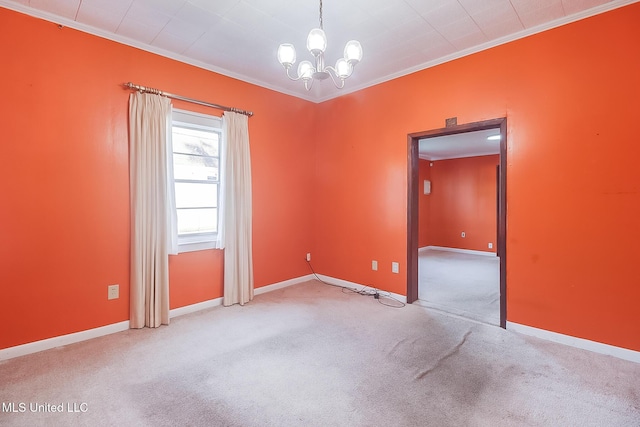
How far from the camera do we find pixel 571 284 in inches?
102

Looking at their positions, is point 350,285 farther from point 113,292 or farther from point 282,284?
point 113,292

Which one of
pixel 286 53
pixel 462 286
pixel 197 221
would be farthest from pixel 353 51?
pixel 462 286

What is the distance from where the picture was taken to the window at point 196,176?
3.34 metres

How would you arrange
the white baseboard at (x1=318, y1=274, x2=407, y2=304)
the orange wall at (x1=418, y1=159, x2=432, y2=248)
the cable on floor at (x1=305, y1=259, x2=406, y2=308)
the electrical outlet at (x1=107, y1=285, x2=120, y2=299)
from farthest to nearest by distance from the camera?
the orange wall at (x1=418, y1=159, x2=432, y2=248)
the white baseboard at (x1=318, y1=274, x2=407, y2=304)
the cable on floor at (x1=305, y1=259, x2=406, y2=308)
the electrical outlet at (x1=107, y1=285, x2=120, y2=299)

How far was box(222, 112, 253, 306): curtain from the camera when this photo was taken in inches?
139

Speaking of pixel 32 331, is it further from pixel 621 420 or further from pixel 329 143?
pixel 621 420

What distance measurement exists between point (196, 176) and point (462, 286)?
4.03 metres

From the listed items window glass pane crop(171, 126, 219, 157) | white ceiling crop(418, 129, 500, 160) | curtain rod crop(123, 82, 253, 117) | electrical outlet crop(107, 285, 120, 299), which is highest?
white ceiling crop(418, 129, 500, 160)

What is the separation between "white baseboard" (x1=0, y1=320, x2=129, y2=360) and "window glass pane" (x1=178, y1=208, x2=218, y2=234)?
110cm

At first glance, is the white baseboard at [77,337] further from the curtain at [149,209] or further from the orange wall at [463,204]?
the orange wall at [463,204]

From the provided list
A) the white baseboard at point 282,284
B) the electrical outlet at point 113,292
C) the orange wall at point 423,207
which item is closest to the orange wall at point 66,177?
the electrical outlet at point 113,292

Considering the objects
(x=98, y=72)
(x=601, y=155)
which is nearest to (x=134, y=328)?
(x=98, y=72)

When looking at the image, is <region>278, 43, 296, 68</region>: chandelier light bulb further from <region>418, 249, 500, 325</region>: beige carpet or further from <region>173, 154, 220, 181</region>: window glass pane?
<region>418, 249, 500, 325</region>: beige carpet

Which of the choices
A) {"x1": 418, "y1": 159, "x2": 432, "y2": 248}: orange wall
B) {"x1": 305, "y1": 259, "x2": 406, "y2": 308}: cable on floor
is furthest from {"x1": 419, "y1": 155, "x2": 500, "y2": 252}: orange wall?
{"x1": 305, "y1": 259, "x2": 406, "y2": 308}: cable on floor
